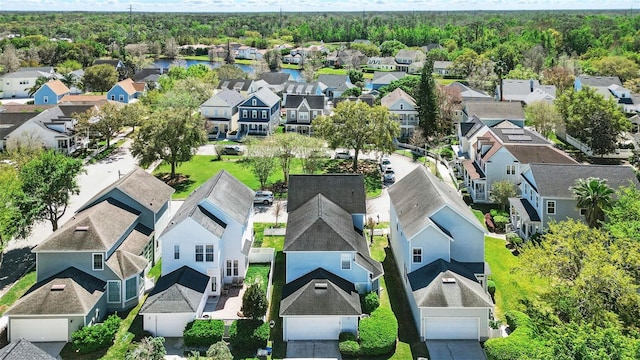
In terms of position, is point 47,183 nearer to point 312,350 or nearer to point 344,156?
point 312,350

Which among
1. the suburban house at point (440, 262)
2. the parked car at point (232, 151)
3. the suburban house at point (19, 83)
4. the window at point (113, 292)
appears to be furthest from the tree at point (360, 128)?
the suburban house at point (19, 83)

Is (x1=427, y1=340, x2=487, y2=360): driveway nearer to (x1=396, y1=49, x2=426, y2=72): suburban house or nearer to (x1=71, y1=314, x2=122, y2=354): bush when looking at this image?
(x1=71, y1=314, x2=122, y2=354): bush

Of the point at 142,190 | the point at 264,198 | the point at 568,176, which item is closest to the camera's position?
the point at 142,190

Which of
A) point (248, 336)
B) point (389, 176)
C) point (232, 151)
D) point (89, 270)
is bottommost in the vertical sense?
point (248, 336)

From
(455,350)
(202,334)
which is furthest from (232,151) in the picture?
(455,350)

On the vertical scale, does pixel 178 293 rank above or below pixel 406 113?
below

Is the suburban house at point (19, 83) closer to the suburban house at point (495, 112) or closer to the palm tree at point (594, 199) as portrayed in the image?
the suburban house at point (495, 112)
